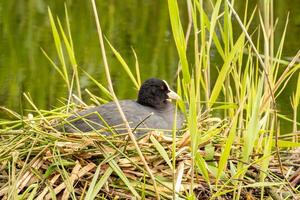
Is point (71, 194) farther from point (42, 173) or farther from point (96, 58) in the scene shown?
A: point (96, 58)

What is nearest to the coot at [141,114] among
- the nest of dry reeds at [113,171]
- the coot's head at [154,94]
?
the coot's head at [154,94]

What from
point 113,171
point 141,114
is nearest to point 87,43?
point 141,114

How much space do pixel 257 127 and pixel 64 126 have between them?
1.07 m

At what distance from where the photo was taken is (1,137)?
424cm

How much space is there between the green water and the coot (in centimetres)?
149

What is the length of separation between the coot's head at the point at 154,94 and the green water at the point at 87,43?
1447mm

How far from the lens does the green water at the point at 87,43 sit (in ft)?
25.9

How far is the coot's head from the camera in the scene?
5211 mm

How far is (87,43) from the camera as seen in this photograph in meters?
9.70

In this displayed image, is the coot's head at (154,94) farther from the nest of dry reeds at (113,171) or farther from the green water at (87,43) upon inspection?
the green water at (87,43)

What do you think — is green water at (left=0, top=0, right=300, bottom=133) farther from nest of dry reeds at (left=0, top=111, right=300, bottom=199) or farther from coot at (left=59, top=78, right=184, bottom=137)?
nest of dry reeds at (left=0, top=111, right=300, bottom=199)

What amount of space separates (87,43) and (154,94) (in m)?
4.54

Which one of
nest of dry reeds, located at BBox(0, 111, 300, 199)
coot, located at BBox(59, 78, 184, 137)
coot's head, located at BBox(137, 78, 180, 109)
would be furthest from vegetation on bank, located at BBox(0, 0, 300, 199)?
coot's head, located at BBox(137, 78, 180, 109)

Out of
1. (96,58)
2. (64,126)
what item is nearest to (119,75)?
(96,58)
